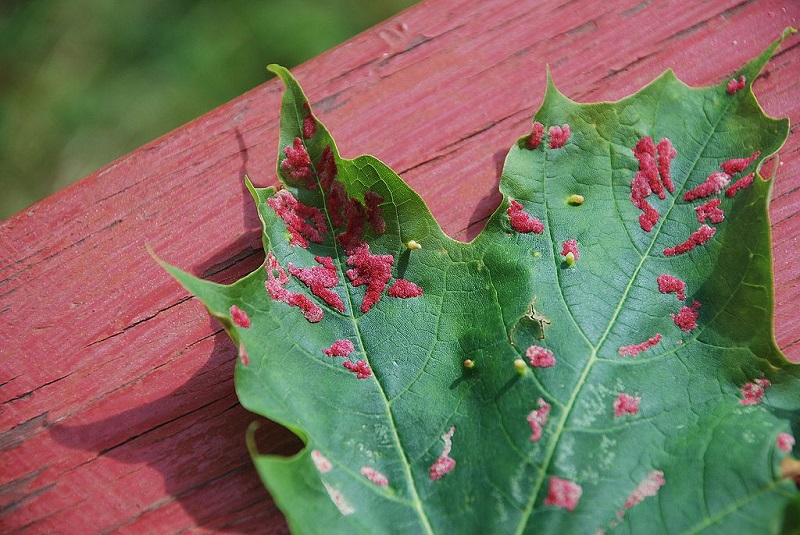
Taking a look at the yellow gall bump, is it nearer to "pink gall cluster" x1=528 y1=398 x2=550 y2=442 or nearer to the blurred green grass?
"pink gall cluster" x1=528 y1=398 x2=550 y2=442

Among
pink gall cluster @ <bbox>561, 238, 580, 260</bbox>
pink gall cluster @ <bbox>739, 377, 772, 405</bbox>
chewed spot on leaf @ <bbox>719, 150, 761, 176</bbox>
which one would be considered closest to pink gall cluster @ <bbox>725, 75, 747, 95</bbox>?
chewed spot on leaf @ <bbox>719, 150, 761, 176</bbox>

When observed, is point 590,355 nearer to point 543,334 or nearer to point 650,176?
point 543,334

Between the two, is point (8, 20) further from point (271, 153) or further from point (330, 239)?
point (330, 239)

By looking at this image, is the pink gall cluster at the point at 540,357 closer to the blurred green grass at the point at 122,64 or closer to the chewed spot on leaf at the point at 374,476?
the chewed spot on leaf at the point at 374,476

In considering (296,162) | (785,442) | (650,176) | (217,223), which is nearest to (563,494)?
(785,442)

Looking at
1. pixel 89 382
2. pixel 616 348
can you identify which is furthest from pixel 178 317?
pixel 616 348

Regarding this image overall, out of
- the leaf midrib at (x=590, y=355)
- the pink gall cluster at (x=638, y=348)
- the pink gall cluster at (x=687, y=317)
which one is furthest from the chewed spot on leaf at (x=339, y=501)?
the pink gall cluster at (x=687, y=317)
